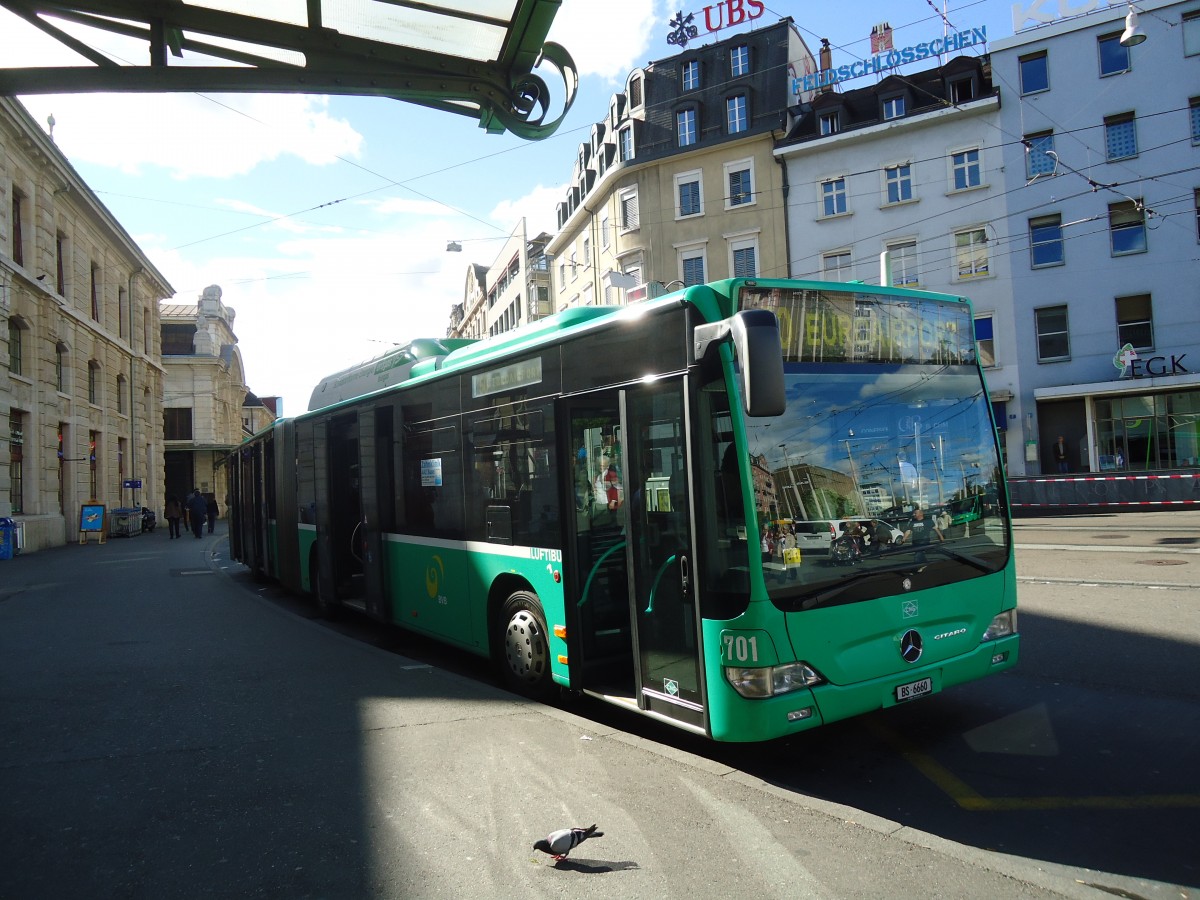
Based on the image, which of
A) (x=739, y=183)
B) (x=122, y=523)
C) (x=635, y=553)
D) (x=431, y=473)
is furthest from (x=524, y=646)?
(x=122, y=523)

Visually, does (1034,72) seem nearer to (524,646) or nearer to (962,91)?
(962,91)

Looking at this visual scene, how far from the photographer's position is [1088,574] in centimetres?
1155

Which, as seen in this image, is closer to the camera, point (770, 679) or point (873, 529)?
point (770, 679)

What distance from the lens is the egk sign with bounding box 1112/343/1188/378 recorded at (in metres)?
28.2

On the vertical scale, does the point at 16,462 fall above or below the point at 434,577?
above

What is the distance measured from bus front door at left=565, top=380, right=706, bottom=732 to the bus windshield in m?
0.54

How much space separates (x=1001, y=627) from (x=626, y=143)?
37.1 metres

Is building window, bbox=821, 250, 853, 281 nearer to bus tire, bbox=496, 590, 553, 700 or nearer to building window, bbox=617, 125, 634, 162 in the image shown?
building window, bbox=617, 125, 634, 162

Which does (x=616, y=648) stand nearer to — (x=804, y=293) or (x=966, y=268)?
(x=804, y=293)

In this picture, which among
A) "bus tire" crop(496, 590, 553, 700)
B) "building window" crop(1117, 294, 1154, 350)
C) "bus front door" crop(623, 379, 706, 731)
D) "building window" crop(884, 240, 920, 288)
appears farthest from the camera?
"building window" crop(884, 240, 920, 288)

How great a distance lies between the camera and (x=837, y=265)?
34.1 m

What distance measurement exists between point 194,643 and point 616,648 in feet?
19.6

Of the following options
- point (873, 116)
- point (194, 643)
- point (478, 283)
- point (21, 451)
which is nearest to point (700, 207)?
point (873, 116)

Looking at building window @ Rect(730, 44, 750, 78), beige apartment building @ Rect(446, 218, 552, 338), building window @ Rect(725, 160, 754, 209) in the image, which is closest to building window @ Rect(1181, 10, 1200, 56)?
building window @ Rect(725, 160, 754, 209)
